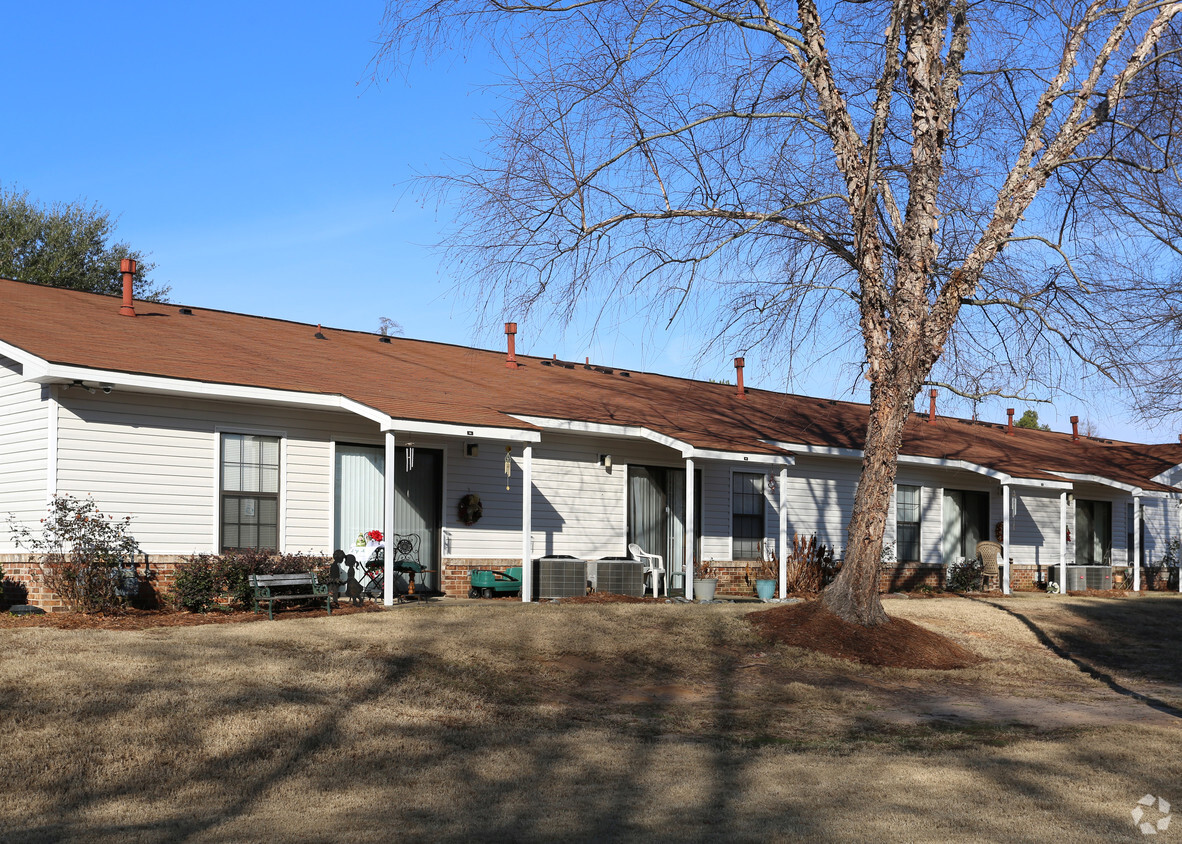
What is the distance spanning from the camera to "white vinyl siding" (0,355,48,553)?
13820mm

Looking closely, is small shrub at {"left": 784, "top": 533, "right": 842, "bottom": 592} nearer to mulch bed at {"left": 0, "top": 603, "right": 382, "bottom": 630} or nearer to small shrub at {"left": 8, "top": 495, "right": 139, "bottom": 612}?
mulch bed at {"left": 0, "top": 603, "right": 382, "bottom": 630}

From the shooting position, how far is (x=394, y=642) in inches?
491

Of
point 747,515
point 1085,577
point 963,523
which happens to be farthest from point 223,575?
point 1085,577

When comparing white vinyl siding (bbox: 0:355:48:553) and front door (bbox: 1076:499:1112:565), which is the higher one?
white vinyl siding (bbox: 0:355:48:553)

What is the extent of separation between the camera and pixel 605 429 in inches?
719

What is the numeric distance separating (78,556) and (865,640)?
948 cm

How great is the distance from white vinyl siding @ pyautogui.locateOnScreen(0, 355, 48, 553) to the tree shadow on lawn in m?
12.8

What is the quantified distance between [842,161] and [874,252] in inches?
48.7

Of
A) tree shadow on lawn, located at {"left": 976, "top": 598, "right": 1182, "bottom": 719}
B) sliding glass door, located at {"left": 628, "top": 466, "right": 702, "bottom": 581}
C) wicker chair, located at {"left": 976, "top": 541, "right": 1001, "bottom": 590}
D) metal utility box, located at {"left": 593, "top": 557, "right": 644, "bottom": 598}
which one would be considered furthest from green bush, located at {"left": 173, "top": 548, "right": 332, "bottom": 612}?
wicker chair, located at {"left": 976, "top": 541, "right": 1001, "bottom": 590}

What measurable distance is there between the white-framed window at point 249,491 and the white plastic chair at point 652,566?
20.8ft

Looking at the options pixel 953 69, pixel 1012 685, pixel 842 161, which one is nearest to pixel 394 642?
pixel 1012 685

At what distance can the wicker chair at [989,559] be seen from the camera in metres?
24.4

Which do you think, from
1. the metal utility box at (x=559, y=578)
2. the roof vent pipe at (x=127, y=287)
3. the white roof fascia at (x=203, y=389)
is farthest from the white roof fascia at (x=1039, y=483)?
the roof vent pipe at (x=127, y=287)

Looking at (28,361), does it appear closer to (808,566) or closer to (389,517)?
(389,517)
